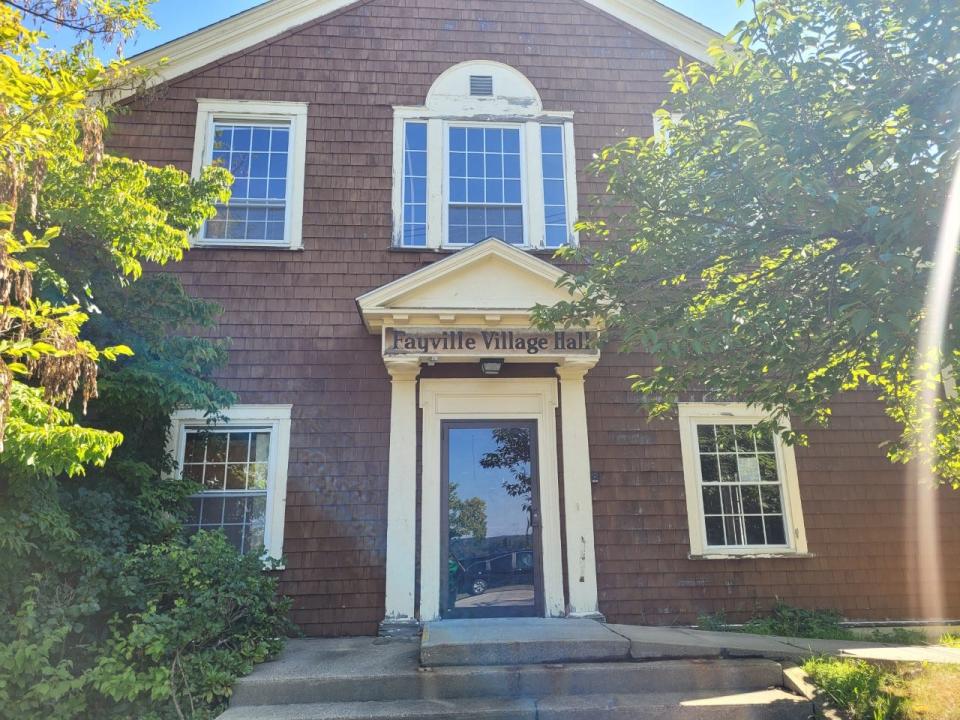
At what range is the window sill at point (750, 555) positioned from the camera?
7.09 m

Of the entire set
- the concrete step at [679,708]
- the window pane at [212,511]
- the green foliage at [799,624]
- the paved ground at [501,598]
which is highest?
the window pane at [212,511]

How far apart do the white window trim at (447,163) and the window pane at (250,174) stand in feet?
4.49

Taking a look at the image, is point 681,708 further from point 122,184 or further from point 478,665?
point 122,184

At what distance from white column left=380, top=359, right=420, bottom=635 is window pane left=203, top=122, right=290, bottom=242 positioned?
233 cm

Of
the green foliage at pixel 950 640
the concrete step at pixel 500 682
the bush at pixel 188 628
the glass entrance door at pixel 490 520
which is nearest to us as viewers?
the bush at pixel 188 628

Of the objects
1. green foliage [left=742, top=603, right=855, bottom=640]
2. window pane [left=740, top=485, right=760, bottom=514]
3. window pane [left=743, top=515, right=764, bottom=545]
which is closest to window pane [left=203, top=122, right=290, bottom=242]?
window pane [left=740, top=485, right=760, bottom=514]

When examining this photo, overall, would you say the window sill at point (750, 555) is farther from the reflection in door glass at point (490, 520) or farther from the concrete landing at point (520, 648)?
the concrete landing at point (520, 648)

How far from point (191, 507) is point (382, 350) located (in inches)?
95.4

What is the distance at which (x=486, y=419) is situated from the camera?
725 cm

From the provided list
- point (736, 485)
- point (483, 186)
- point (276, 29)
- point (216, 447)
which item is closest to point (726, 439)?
point (736, 485)

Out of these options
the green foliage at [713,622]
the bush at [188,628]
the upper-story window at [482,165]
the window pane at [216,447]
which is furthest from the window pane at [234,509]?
the green foliage at [713,622]

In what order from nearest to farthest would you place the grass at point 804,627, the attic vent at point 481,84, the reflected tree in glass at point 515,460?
the grass at point 804,627
the reflected tree in glass at point 515,460
the attic vent at point 481,84

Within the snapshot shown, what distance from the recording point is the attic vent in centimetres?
855

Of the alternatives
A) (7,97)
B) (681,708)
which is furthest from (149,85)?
(681,708)
